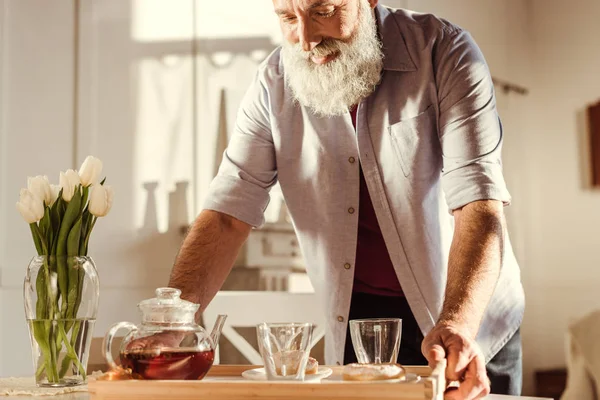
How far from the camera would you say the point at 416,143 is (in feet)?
5.64

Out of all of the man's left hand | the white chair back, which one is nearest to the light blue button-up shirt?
the man's left hand

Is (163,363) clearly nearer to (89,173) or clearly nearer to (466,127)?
(89,173)

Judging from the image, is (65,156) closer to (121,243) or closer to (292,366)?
(121,243)

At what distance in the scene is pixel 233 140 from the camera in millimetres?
1899

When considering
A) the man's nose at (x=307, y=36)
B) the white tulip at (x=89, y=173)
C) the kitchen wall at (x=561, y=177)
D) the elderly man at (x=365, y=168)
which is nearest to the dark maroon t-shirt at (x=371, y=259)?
the elderly man at (x=365, y=168)

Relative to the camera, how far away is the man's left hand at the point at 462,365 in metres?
1.04

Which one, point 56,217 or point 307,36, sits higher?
point 307,36

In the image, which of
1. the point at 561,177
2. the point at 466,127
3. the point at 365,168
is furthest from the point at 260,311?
the point at 561,177

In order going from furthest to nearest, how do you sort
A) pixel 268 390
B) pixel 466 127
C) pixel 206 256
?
pixel 206 256 < pixel 466 127 < pixel 268 390

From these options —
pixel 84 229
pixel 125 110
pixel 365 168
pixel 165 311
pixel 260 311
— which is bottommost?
pixel 260 311

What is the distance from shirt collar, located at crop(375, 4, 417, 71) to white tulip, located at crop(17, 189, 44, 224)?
2.68ft

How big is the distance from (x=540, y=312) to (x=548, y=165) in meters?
0.87

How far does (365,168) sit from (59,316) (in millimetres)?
742

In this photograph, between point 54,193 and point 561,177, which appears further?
point 561,177
